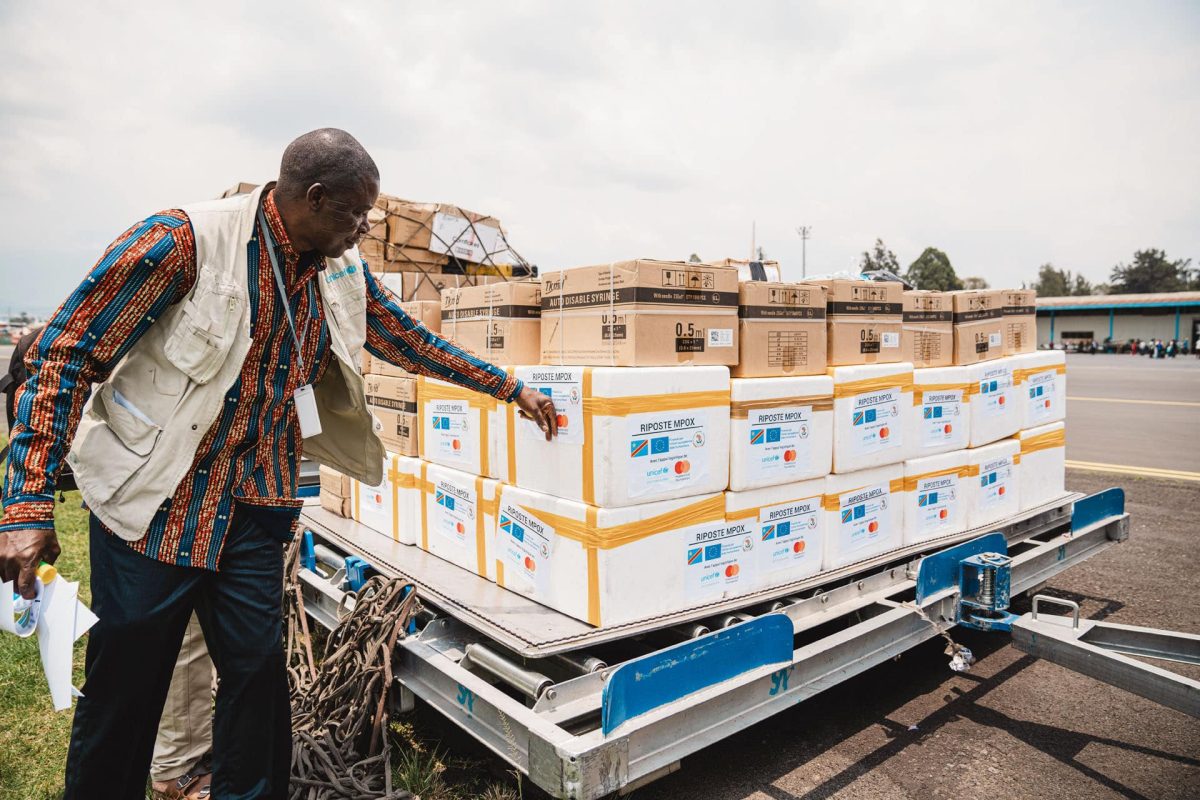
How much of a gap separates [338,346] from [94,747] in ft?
3.62

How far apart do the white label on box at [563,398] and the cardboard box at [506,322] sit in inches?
16.4

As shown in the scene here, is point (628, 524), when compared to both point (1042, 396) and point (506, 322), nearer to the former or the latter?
point (506, 322)

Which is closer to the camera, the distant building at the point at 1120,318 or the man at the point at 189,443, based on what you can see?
the man at the point at 189,443

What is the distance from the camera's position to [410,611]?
265cm

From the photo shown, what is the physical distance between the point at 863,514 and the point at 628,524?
49.9 inches

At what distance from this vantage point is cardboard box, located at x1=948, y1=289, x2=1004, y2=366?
3.87 meters

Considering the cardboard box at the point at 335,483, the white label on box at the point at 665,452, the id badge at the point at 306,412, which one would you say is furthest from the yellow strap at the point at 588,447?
the cardboard box at the point at 335,483

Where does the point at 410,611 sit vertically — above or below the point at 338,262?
below

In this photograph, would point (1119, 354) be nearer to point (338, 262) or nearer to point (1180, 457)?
point (1180, 457)

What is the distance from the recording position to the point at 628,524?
102 inches

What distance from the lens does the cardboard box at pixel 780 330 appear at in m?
3.02

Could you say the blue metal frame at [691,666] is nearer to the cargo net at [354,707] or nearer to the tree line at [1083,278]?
the cargo net at [354,707]

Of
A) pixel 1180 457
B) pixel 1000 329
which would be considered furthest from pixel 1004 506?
pixel 1180 457

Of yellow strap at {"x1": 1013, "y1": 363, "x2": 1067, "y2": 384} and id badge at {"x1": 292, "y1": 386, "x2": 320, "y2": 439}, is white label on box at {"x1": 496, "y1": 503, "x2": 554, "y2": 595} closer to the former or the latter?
id badge at {"x1": 292, "y1": 386, "x2": 320, "y2": 439}
